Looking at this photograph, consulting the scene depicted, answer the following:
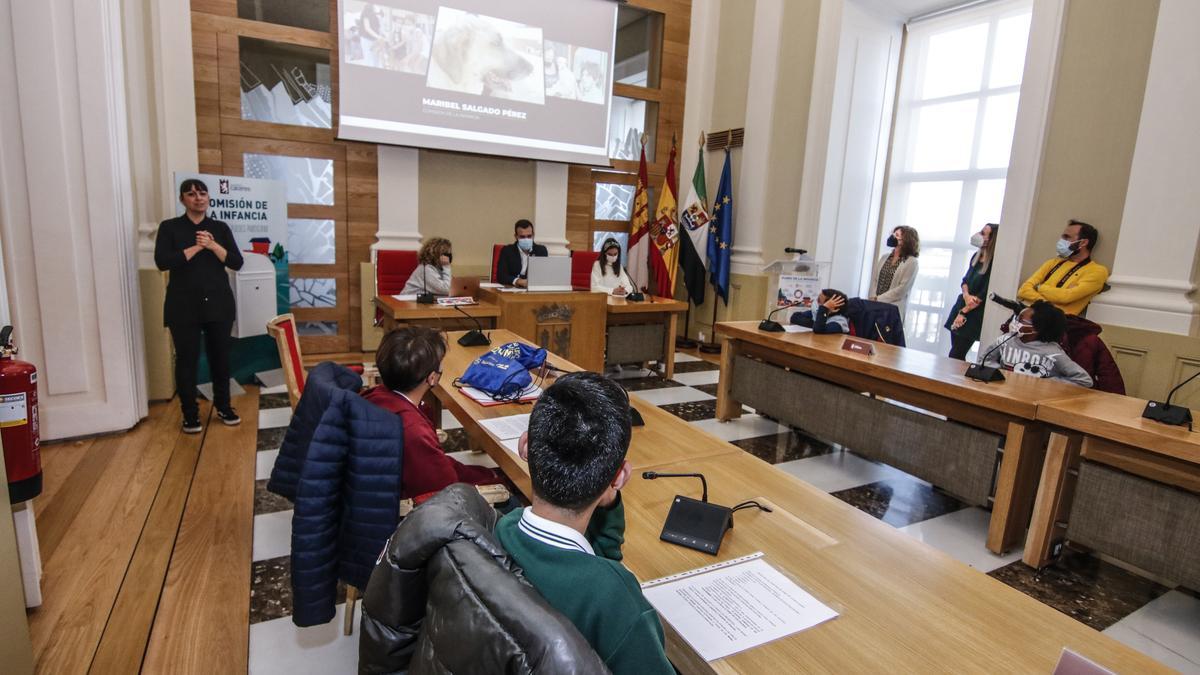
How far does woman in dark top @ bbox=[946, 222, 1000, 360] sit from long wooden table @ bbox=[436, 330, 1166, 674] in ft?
12.0

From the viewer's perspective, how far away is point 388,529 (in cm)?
152

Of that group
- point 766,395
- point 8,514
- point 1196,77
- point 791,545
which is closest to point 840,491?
point 766,395

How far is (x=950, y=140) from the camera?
553cm

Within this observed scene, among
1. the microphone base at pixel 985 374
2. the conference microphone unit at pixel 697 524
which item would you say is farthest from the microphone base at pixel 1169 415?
the conference microphone unit at pixel 697 524

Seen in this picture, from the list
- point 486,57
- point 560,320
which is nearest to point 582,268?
point 560,320

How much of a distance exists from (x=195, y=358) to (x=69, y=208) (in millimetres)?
931

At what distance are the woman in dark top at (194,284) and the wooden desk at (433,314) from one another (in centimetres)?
88

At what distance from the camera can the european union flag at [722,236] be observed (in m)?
6.30

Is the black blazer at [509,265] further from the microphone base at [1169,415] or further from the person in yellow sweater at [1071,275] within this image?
the microphone base at [1169,415]

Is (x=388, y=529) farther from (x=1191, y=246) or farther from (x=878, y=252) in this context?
(x=878, y=252)

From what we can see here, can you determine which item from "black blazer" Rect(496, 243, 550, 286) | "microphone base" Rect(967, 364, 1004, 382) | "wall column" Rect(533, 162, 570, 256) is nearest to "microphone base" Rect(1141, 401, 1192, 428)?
"microphone base" Rect(967, 364, 1004, 382)

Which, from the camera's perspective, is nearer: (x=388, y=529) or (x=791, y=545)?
(x=791, y=545)

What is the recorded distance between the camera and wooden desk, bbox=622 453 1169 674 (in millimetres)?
950

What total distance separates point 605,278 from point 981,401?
3527 millimetres
